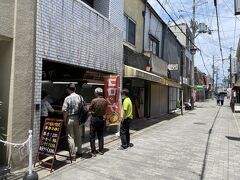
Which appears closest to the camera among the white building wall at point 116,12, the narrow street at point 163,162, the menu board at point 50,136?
the narrow street at point 163,162

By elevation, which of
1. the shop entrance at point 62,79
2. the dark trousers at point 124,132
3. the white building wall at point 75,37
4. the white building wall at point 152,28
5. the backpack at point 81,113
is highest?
the white building wall at point 152,28

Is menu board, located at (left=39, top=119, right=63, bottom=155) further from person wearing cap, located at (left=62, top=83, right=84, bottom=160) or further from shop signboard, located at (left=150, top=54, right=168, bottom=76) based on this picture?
shop signboard, located at (left=150, top=54, right=168, bottom=76)

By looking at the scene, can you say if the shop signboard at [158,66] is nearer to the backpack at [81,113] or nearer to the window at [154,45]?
the window at [154,45]

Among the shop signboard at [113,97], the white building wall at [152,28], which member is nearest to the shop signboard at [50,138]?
the shop signboard at [113,97]

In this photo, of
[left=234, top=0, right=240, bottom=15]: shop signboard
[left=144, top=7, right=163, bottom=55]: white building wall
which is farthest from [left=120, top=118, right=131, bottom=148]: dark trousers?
[left=144, top=7, right=163, bottom=55]: white building wall

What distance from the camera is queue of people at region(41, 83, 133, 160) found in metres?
8.38

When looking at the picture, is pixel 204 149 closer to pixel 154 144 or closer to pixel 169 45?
pixel 154 144

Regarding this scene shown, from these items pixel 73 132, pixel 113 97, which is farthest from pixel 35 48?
pixel 113 97

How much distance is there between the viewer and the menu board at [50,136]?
7.59 metres

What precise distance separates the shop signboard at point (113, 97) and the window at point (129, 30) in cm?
418

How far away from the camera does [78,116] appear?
8.48 meters

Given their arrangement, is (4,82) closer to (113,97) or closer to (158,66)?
(113,97)

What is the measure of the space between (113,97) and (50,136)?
449 cm

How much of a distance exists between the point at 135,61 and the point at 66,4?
753 centimetres
